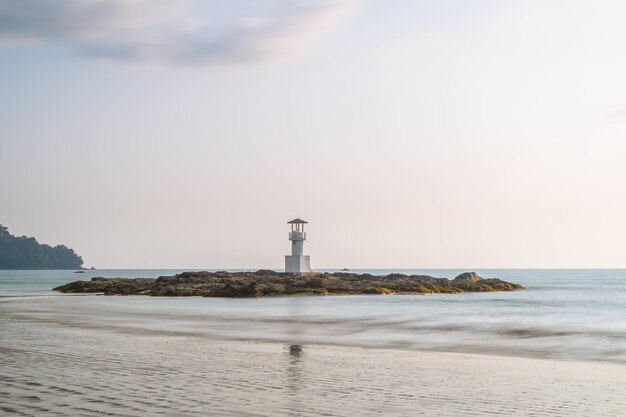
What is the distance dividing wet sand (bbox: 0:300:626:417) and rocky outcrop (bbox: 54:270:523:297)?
134ft

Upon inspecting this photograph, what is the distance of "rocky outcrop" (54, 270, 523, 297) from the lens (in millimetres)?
60375

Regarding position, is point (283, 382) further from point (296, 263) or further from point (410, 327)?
point (296, 263)

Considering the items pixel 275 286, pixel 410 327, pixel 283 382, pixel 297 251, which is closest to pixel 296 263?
pixel 297 251

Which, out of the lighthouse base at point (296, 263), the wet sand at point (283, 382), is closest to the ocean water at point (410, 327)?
the wet sand at point (283, 382)

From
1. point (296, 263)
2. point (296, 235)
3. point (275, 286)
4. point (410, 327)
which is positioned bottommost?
point (410, 327)

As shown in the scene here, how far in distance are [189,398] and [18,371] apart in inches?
171

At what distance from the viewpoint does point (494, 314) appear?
39719 mm

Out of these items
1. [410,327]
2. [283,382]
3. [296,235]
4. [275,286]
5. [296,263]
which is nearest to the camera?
[283,382]

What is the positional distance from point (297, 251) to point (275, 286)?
13.8m

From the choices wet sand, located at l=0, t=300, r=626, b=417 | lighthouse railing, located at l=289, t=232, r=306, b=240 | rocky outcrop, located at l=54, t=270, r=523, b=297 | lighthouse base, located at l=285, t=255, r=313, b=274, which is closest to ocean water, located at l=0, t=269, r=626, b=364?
wet sand, located at l=0, t=300, r=626, b=417

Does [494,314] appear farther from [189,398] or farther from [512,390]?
[189,398]

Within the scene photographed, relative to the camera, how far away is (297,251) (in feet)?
247

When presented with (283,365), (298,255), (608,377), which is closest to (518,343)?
(608,377)

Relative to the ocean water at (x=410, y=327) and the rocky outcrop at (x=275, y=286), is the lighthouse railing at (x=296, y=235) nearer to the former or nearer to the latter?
the rocky outcrop at (x=275, y=286)
